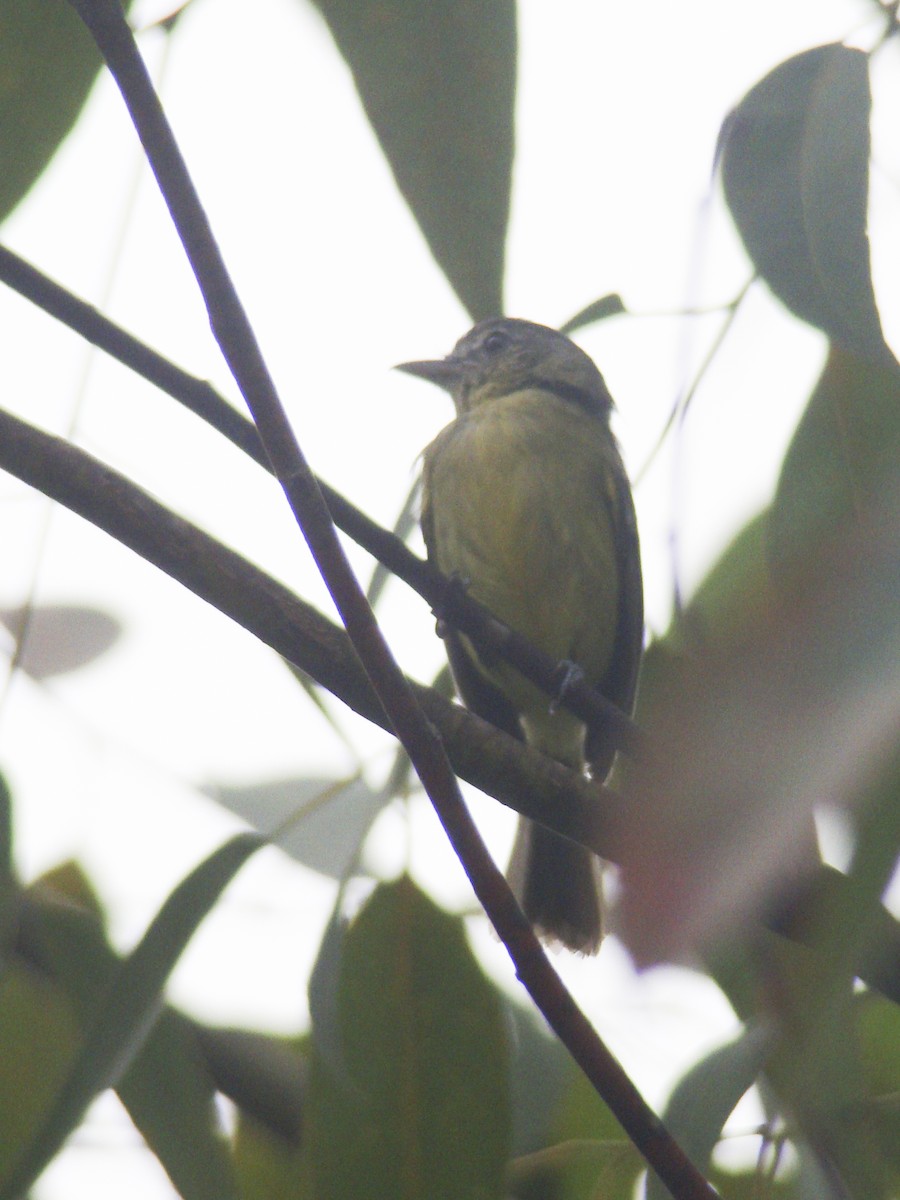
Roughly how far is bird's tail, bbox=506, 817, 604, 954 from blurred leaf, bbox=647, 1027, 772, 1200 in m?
1.61

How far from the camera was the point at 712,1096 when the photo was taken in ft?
6.33

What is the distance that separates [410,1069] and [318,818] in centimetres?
80

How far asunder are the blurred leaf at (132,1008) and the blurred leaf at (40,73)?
113 centimetres

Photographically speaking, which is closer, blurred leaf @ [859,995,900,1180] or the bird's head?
blurred leaf @ [859,995,900,1180]

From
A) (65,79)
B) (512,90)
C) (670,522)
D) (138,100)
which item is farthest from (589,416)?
(138,100)

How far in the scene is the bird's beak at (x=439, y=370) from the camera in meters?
4.56

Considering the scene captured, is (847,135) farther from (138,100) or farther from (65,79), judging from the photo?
(65,79)

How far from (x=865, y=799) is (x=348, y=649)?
3.52 ft

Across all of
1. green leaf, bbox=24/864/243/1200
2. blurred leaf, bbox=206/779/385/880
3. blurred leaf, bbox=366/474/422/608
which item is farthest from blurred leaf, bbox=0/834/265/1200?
blurred leaf, bbox=206/779/385/880

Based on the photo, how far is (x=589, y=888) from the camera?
368cm

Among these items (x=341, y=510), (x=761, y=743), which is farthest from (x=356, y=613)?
(x=761, y=743)

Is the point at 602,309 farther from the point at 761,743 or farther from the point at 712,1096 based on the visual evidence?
the point at 761,743

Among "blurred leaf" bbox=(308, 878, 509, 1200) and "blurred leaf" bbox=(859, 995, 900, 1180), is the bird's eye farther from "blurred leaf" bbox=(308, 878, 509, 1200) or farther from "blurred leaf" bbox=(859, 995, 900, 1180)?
"blurred leaf" bbox=(308, 878, 509, 1200)

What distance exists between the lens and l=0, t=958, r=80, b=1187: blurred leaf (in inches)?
96.0
